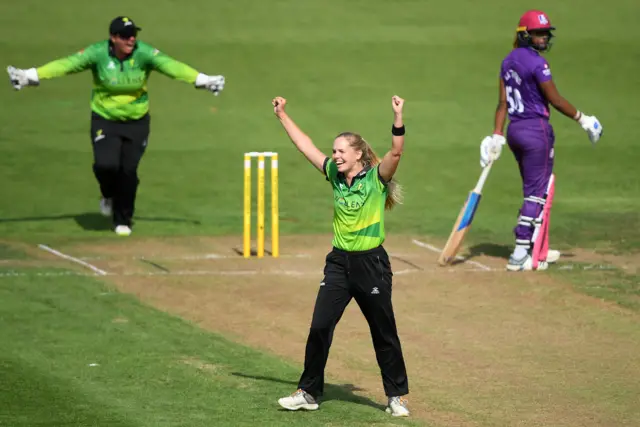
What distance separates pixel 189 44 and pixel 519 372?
51.9 ft

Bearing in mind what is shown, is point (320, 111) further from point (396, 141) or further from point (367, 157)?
point (396, 141)

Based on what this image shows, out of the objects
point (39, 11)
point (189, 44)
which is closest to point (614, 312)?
point (189, 44)

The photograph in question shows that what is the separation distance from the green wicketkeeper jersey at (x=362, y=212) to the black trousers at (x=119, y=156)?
732 cm

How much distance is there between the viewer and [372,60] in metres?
24.8

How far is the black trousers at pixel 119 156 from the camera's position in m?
15.6

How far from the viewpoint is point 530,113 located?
1362 cm

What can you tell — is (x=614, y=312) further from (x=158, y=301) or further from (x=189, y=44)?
(x=189, y=44)

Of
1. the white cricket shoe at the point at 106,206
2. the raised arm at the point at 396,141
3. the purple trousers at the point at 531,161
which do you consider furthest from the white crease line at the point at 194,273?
the raised arm at the point at 396,141

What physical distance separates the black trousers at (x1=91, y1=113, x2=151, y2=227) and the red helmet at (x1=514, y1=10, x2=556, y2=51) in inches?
190

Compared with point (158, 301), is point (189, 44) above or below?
above

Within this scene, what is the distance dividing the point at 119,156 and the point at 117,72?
104cm

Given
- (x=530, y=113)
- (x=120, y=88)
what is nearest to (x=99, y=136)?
(x=120, y=88)

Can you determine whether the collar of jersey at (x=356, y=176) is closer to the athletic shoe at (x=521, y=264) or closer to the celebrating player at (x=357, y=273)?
the celebrating player at (x=357, y=273)

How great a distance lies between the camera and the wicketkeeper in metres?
15.3
